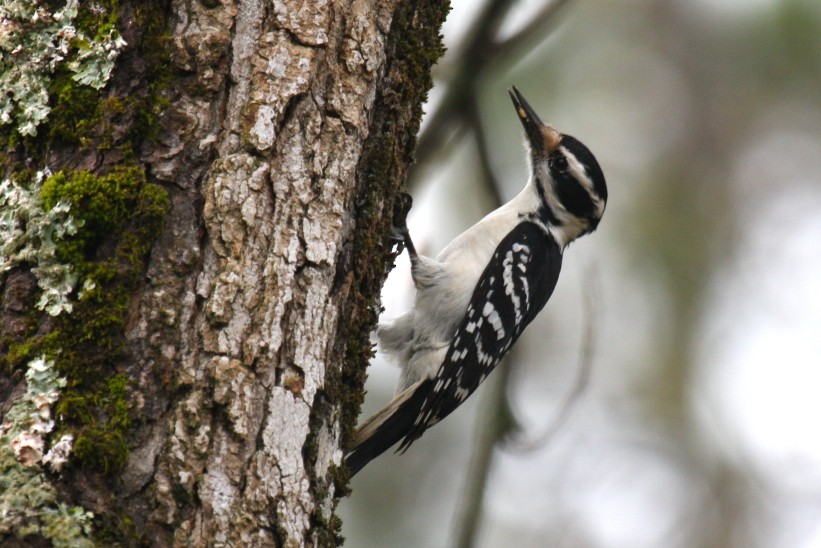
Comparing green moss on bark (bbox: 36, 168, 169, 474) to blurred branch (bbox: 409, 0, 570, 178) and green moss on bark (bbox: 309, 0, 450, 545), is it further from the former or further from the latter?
blurred branch (bbox: 409, 0, 570, 178)

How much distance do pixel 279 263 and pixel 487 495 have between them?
1895mm

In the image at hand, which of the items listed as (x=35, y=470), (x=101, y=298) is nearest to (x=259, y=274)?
(x=101, y=298)

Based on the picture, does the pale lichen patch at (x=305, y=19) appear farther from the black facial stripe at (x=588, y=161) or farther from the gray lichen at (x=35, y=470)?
the black facial stripe at (x=588, y=161)

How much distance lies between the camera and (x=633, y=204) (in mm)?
7379

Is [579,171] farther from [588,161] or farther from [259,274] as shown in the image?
[259,274]

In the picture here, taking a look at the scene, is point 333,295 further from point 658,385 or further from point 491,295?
point 658,385

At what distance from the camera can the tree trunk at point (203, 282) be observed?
6.54ft

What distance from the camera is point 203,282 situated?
7.16 ft

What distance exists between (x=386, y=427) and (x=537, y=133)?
2.05 meters

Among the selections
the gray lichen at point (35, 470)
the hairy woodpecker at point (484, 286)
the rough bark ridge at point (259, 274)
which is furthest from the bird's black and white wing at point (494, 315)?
the gray lichen at point (35, 470)

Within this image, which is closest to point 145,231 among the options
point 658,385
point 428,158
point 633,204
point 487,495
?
point 428,158

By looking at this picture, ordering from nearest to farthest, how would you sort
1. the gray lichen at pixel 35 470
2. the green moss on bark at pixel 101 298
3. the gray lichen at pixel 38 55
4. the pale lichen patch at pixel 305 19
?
the gray lichen at pixel 35 470 < the green moss on bark at pixel 101 298 < the gray lichen at pixel 38 55 < the pale lichen patch at pixel 305 19

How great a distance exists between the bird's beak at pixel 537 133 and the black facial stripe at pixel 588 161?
0.22 feet

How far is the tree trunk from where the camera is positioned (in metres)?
1.99
